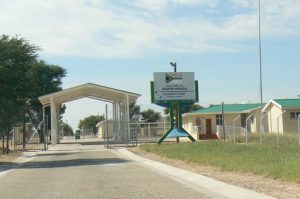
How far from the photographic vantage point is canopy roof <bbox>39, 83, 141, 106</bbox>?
53.8 m

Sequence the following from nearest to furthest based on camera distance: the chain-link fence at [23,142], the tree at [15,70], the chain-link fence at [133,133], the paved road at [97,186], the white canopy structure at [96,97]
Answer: the paved road at [97,186] → the tree at [15,70] → the chain-link fence at [23,142] → the chain-link fence at [133,133] → the white canopy structure at [96,97]

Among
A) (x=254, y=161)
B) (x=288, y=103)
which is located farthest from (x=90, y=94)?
(x=254, y=161)

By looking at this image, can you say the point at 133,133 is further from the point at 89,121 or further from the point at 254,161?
the point at 89,121

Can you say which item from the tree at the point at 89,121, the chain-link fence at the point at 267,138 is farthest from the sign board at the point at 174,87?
the tree at the point at 89,121

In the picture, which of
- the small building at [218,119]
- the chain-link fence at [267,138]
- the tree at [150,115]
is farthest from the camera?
the tree at [150,115]

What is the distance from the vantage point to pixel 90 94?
6103cm

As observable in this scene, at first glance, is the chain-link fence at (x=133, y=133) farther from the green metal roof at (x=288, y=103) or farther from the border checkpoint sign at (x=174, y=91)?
the green metal roof at (x=288, y=103)

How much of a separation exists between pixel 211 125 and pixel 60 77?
25951mm

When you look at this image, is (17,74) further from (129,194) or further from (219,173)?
(129,194)

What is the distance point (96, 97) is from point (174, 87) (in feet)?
68.8

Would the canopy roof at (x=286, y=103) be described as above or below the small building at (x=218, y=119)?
above

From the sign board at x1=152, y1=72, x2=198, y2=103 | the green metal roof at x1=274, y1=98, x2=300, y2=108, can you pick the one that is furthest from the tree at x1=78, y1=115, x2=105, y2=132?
the sign board at x1=152, y1=72, x2=198, y2=103

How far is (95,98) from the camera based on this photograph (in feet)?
207

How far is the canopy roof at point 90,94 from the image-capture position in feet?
176
